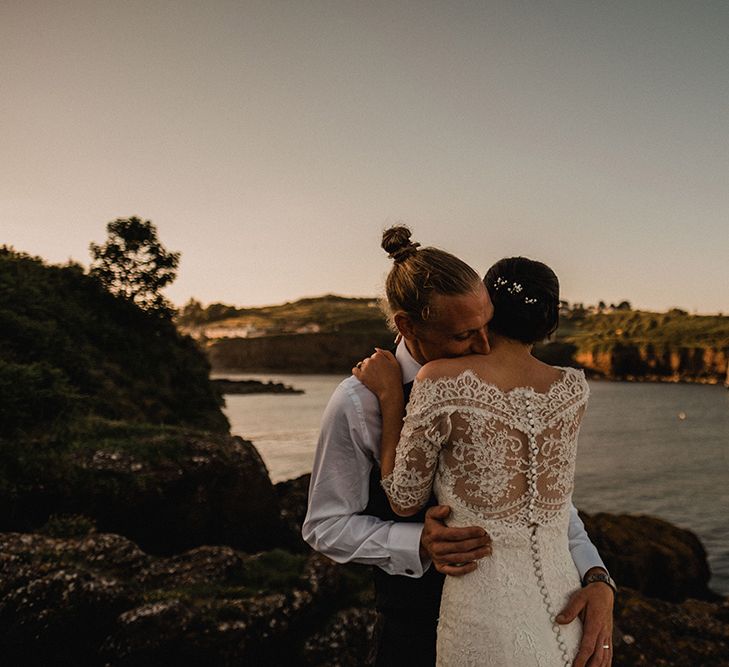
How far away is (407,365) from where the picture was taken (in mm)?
1997

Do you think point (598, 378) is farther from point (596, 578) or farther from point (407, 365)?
point (407, 365)

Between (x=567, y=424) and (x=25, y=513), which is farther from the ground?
(x=567, y=424)

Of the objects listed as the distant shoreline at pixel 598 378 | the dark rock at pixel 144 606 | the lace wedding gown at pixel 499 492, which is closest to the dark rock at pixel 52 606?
the dark rock at pixel 144 606

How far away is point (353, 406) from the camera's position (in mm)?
1874

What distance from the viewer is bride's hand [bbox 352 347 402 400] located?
6.17 ft

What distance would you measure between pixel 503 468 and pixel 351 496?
1.72ft

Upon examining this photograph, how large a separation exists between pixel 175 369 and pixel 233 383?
62372mm

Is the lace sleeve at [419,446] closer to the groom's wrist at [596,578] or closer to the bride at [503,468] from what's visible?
the bride at [503,468]

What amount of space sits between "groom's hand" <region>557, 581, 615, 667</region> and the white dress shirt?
126mm

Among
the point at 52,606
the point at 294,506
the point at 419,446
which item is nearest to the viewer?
the point at 419,446

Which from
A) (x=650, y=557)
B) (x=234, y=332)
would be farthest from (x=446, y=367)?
(x=234, y=332)

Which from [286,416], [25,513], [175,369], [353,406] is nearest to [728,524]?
[175,369]

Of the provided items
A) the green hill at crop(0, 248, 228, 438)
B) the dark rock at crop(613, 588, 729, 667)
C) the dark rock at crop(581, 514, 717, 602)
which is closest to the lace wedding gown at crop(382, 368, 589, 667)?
the dark rock at crop(613, 588, 729, 667)

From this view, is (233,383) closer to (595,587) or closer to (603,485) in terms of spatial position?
(603,485)
